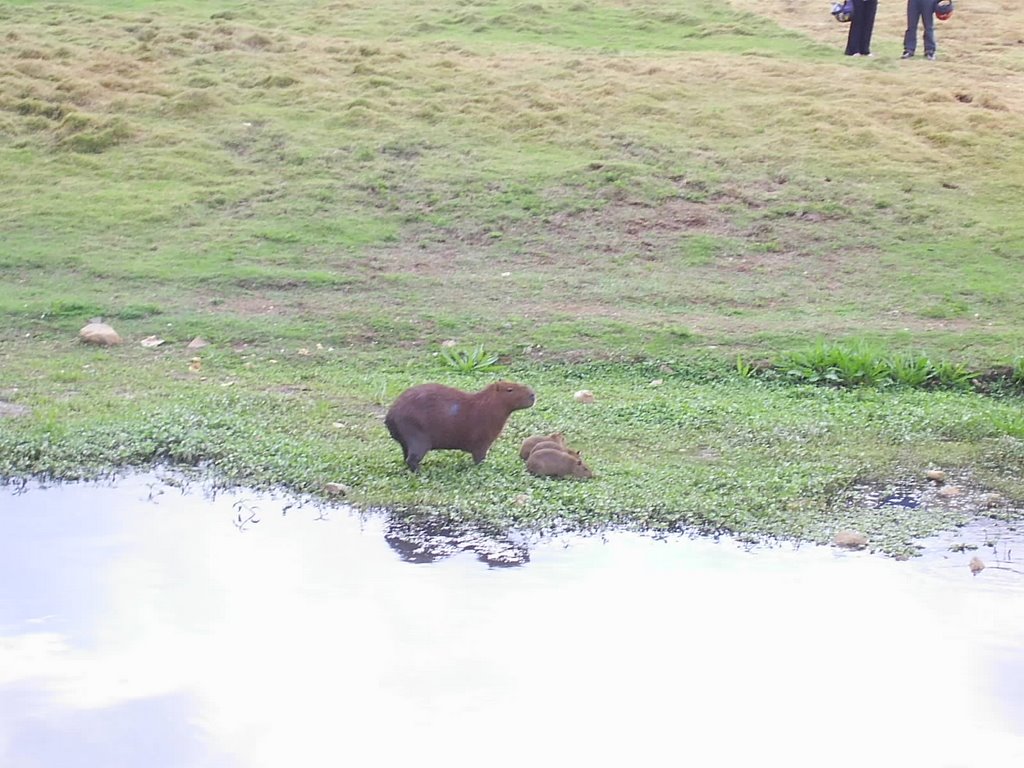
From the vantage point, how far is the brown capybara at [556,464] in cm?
659

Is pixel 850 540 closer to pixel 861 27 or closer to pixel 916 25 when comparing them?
pixel 861 27

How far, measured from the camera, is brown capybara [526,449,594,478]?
21.6 ft

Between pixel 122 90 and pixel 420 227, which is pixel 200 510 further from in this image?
pixel 122 90

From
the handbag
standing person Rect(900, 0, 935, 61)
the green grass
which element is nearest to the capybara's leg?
the green grass

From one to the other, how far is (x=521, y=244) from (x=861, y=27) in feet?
25.1

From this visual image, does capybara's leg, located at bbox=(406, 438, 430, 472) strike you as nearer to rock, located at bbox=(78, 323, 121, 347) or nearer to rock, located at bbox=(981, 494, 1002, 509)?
rock, located at bbox=(981, 494, 1002, 509)

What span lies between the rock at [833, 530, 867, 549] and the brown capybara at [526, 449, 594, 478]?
1.25m

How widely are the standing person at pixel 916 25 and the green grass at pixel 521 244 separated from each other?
2.07ft

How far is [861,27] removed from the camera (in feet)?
57.3

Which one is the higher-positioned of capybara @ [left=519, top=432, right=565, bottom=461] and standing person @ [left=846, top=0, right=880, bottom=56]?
standing person @ [left=846, top=0, right=880, bottom=56]

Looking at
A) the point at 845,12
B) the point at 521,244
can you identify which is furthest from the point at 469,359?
the point at 845,12

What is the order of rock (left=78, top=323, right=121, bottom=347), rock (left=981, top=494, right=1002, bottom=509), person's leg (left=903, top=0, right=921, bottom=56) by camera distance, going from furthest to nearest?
person's leg (left=903, top=0, right=921, bottom=56) → rock (left=78, top=323, right=121, bottom=347) → rock (left=981, top=494, right=1002, bottom=509)

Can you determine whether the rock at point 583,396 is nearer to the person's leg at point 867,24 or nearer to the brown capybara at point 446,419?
the brown capybara at point 446,419

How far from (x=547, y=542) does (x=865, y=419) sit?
2.55 m
